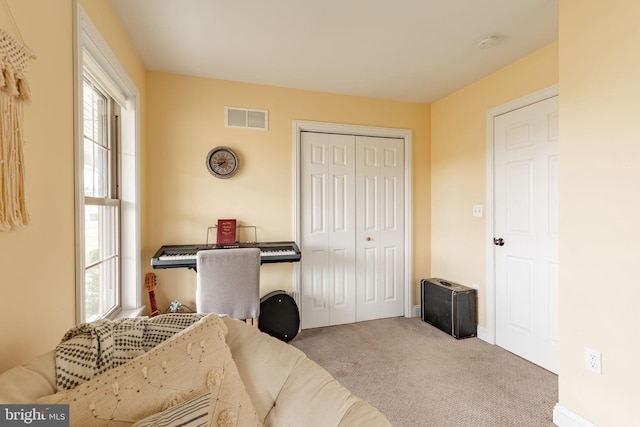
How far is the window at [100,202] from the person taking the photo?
1.77 m

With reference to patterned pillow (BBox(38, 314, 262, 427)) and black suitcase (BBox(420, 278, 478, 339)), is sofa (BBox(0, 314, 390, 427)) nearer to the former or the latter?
patterned pillow (BBox(38, 314, 262, 427))

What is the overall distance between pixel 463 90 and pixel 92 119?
323 centimetres

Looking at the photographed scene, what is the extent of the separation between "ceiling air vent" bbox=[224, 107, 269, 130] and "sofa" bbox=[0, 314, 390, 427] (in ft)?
7.34

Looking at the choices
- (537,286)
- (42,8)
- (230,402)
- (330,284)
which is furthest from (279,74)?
(537,286)

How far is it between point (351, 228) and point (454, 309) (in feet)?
4.20

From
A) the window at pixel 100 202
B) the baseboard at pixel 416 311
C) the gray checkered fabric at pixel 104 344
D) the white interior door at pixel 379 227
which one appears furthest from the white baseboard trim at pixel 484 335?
the window at pixel 100 202

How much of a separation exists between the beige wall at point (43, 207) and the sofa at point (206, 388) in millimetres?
301

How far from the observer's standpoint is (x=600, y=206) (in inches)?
58.5

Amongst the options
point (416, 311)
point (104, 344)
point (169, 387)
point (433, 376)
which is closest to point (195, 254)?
point (104, 344)

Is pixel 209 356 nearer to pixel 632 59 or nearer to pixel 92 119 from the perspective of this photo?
pixel 92 119

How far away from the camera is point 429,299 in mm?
3164

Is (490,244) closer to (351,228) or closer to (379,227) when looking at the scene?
(379,227)

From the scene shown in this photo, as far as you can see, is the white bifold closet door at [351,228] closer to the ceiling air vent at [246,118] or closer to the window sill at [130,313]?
the ceiling air vent at [246,118]

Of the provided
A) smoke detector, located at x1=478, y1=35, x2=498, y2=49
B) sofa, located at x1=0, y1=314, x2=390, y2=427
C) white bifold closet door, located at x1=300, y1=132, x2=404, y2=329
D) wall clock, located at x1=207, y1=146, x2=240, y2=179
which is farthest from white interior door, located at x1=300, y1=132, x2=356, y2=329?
sofa, located at x1=0, y1=314, x2=390, y2=427
